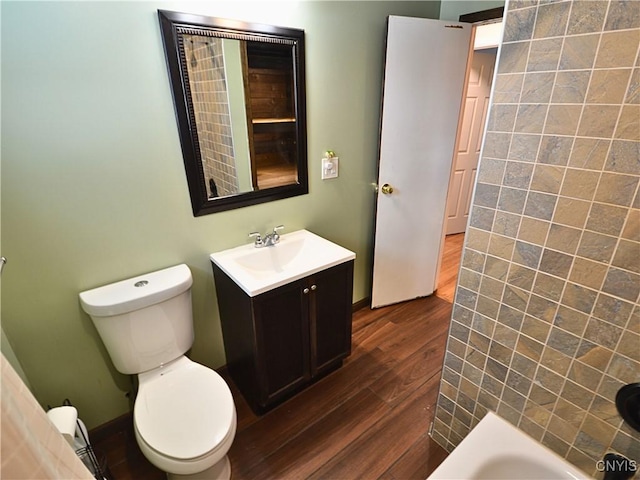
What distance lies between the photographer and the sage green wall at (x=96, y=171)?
3.73 ft

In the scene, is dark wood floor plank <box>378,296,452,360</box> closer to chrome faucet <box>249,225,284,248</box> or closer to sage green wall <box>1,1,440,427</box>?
chrome faucet <box>249,225,284,248</box>

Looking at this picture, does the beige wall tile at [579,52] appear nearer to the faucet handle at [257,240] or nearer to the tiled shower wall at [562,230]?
the tiled shower wall at [562,230]

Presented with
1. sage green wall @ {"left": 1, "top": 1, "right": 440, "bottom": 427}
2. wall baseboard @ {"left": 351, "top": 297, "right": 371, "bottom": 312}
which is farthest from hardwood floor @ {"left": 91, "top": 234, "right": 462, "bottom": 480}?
sage green wall @ {"left": 1, "top": 1, "right": 440, "bottom": 427}

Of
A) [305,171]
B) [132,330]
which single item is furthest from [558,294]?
[132,330]

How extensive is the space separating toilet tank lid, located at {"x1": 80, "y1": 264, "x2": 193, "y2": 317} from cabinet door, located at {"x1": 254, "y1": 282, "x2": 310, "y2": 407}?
0.37m

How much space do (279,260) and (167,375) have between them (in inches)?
30.0

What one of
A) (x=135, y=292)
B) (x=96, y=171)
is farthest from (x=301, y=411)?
(x=96, y=171)

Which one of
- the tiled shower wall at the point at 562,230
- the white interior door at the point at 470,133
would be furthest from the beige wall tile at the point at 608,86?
the white interior door at the point at 470,133

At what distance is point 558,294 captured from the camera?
98 cm

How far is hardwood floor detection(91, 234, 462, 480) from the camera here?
148 centimetres

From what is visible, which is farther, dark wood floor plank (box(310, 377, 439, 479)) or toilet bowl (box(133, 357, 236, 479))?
dark wood floor plank (box(310, 377, 439, 479))

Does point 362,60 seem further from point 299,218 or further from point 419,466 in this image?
point 419,466

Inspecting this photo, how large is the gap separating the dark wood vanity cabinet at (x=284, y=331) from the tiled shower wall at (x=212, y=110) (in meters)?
0.47

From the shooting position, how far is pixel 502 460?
112 centimetres
